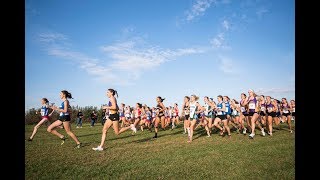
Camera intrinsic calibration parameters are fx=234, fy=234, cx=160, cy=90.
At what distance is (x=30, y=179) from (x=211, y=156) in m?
5.16

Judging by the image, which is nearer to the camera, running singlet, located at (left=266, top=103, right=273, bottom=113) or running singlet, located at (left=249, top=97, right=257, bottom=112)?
running singlet, located at (left=249, top=97, right=257, bottom=112)

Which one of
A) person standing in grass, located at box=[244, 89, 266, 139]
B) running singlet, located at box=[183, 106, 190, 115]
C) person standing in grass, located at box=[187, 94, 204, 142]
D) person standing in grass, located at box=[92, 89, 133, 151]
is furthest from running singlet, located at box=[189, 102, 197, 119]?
person standing in grass, located at box=[92, 89, 133, 151]

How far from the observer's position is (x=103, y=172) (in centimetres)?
590

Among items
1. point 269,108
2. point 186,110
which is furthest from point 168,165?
point 269,108

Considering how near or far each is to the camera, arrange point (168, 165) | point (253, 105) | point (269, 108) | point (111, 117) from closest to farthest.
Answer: point (168, 165), point (111, 117), point (253, 105), point (269, 108)

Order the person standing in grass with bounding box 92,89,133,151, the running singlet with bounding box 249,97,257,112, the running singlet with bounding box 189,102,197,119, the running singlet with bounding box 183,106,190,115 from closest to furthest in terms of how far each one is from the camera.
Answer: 1. the person standing in grass with bounding box 92,89,133,151
2. the running singlet with bounding box 189,102,197,119
3. the running singlet with bounding box 249,97,257,112
4. the running singlet with bounding box 183,106,190,115

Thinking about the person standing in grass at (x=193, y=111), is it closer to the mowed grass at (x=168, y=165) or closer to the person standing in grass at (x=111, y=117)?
the mowed grass at (x=168, y=165)

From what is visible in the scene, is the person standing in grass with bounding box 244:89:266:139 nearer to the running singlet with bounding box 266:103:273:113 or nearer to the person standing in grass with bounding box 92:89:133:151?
the running singlet with bounding box 266:103:273:113

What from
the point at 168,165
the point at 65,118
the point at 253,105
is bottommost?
the point at 168,165

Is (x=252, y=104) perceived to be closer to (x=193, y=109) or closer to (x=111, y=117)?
(x=193, y=109)

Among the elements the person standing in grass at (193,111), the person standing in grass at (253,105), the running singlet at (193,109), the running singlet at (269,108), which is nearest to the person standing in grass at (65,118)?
the person standing in grass at (193,111)

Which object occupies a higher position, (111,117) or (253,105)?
(253,105)
